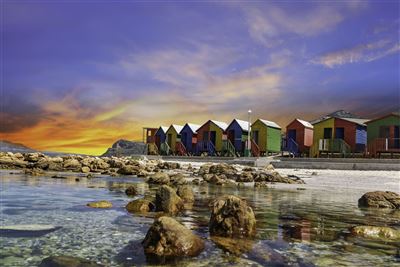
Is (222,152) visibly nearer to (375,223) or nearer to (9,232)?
(375,223)

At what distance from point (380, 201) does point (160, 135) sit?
1846 inches

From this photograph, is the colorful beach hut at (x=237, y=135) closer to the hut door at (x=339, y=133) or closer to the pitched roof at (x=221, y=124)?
the pitched roof at (x=221, y=124)

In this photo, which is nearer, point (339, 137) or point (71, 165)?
point (71, 165)

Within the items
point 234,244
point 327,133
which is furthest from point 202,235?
point 327,133

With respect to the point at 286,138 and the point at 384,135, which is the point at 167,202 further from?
the point at 286,138

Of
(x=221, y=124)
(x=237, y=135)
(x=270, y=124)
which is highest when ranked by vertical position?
(x=221, y=124)

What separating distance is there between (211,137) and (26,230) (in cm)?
4524

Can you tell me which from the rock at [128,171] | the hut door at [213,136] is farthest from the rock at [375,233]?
the hut door at [213,136]

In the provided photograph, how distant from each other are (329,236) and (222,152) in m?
42.4

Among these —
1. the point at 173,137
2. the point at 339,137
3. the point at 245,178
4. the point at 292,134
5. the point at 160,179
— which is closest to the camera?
the point at 160,179

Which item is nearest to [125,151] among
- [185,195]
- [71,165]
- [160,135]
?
[160,135]

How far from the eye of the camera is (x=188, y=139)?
56719 millimetres

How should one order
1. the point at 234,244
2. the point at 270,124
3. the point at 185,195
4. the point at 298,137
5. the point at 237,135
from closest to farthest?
the point at 234,244 → the point at 185,195 → the point at 298,137 → the point at 270,124 → the point at 237,135

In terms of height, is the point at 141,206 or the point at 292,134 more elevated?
the point at 292,134
